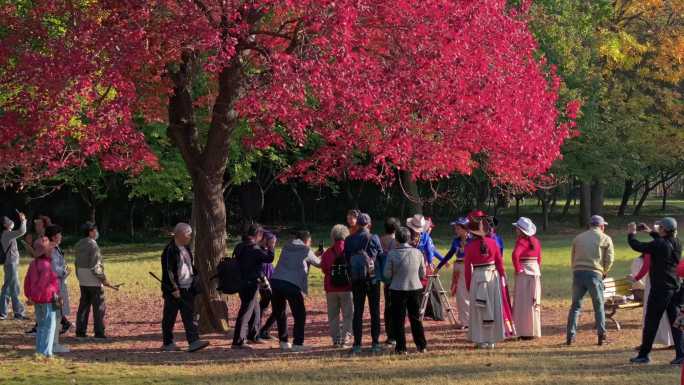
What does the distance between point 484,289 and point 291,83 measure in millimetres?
3982

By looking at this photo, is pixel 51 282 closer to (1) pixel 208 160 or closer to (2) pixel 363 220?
(1) pixel 208 160

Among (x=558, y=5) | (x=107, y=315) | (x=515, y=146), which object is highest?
(x=558, y=5)

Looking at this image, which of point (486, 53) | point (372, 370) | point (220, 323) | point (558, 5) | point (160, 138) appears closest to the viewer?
point (372, 370)

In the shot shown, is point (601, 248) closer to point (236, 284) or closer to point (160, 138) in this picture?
point (236, 284)

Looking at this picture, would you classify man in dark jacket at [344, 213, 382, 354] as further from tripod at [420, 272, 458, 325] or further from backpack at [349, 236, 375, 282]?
tripod at [420, 272, 458, 325]

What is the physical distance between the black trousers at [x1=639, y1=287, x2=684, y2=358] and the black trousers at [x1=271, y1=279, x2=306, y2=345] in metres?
4.73

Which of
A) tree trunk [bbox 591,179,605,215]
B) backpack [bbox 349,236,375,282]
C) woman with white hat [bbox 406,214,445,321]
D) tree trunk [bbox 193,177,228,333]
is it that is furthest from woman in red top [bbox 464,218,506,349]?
tree trunk [bbox 591,179,605,215]

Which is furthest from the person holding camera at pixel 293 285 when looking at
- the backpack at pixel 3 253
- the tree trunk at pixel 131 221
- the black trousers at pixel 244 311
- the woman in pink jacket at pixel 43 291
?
the tree trunk at pixel 131 221

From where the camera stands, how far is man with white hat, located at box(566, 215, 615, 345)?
42.9 ft

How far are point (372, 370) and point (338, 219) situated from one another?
40337 millimetres

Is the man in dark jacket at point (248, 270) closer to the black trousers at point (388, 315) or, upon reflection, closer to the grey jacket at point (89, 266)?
the black trousers at point (388, 315)

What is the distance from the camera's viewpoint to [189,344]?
13242mm

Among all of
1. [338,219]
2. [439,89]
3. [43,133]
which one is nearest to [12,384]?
[43,133]

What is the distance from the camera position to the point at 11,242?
655 inches
